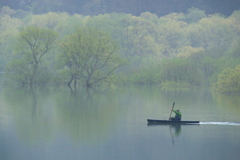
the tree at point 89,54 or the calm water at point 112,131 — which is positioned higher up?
the tree at point 89,54

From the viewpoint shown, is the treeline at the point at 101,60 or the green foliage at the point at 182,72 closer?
the treeline at the point at 101,60

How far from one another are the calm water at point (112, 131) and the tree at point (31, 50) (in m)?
17.2

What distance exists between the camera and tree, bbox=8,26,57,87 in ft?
204

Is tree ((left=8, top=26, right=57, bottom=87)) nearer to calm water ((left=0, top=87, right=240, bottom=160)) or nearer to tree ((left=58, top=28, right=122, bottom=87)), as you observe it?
tree ((left=58, top=28, right=122, bottom=87))

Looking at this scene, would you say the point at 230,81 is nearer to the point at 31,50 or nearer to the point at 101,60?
the point at 101,60

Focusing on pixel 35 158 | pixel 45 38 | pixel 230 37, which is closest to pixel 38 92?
pixel 45 38

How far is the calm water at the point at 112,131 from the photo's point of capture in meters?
23.5

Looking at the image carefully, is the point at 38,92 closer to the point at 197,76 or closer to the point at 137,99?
the point at 137,99

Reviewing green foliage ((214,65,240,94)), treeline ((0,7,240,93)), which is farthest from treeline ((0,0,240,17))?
green foliage ((214,65,240,94))

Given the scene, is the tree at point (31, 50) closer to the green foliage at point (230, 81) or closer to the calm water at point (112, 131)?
the calm water at point (112, 131)

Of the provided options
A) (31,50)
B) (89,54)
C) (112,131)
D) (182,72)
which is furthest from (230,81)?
(112,131)

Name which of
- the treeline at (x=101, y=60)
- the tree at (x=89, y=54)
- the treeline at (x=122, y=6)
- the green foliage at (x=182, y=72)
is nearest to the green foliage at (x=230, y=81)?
the treeline at (x=101, y=60)

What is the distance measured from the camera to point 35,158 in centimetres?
2219

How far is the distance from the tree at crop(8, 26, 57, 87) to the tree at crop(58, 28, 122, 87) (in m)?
2.36
